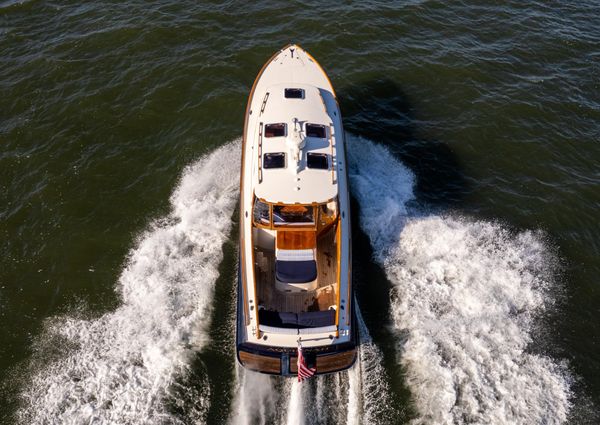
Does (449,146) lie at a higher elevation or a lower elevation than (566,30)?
lower

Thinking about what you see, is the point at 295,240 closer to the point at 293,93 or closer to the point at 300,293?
the point at 300,293

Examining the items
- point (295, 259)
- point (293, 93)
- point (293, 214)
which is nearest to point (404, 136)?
point (293, 93)

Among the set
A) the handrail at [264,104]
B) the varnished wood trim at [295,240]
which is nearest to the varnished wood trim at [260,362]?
the varnished wood trim at [295,240]

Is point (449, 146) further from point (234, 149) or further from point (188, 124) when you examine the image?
point (188, 124)

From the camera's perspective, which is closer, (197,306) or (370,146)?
(197,306)

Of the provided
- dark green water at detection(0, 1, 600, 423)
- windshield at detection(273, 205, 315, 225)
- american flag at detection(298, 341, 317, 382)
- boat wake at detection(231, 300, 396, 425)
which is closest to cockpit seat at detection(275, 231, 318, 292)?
windshield at detection(273, 205, 315, 225)

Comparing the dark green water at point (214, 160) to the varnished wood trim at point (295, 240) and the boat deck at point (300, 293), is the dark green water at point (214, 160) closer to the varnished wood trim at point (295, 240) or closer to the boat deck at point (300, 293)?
the boat deck at point (300, 293)

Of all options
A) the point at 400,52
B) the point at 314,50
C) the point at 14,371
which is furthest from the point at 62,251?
the point at 400,52

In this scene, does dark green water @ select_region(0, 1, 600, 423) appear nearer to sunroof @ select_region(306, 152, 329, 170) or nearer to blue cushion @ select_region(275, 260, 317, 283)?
blue cushion @ select_region(275, 260, 317, 283)
